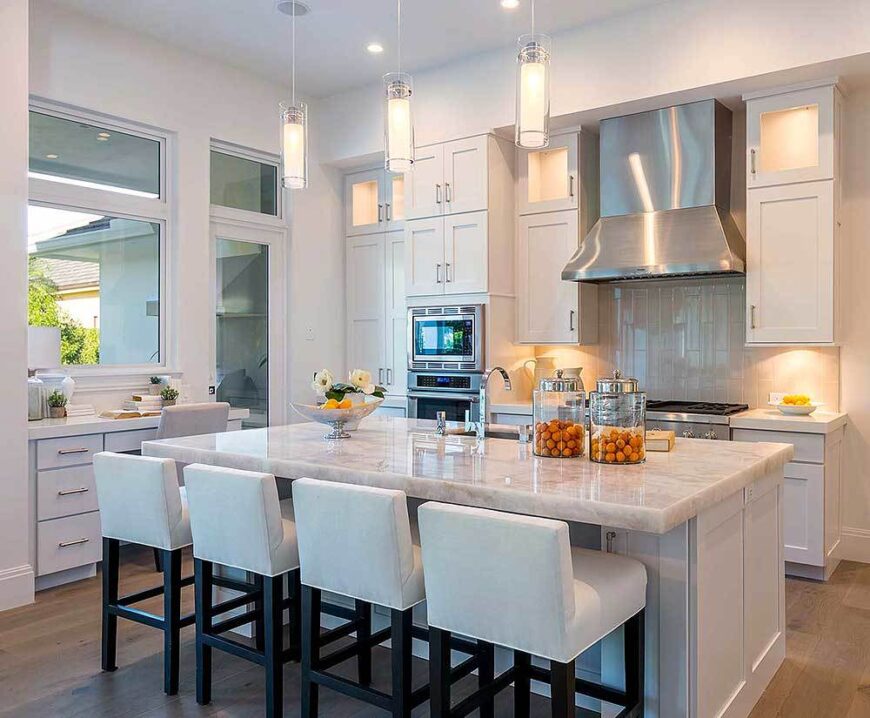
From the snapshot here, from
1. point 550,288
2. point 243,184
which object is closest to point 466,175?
point 550,288

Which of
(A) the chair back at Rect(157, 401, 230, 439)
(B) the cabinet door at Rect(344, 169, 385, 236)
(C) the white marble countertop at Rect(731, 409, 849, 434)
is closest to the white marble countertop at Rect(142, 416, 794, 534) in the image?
(A) the chair back at Rect(157, 401, 230, 439)

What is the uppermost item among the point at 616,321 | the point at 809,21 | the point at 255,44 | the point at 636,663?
the point at 255,44

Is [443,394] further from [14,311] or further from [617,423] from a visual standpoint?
[617,423]

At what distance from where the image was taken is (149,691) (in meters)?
2.69

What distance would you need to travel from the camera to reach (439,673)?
2.00m

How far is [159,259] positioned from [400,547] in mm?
3582

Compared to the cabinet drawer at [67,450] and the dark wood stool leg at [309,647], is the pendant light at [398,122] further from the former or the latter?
the cabinet drawer at [67,450]

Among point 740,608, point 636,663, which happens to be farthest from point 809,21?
point 636,663

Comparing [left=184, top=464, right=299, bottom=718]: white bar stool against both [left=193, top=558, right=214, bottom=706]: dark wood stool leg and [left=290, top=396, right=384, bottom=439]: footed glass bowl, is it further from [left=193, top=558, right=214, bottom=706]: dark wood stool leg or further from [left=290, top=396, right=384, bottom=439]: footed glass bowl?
[left=290, top=396, right=384, bottom=439]: footed glass bowl

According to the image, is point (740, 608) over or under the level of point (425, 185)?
under

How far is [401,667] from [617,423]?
38.3 inches

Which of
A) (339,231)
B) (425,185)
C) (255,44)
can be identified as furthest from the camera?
(339,231)

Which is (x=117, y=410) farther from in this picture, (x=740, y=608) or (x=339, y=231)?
(x=740, y=608)

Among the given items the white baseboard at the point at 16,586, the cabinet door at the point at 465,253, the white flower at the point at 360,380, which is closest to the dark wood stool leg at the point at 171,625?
the white flower at the point at 360,380
